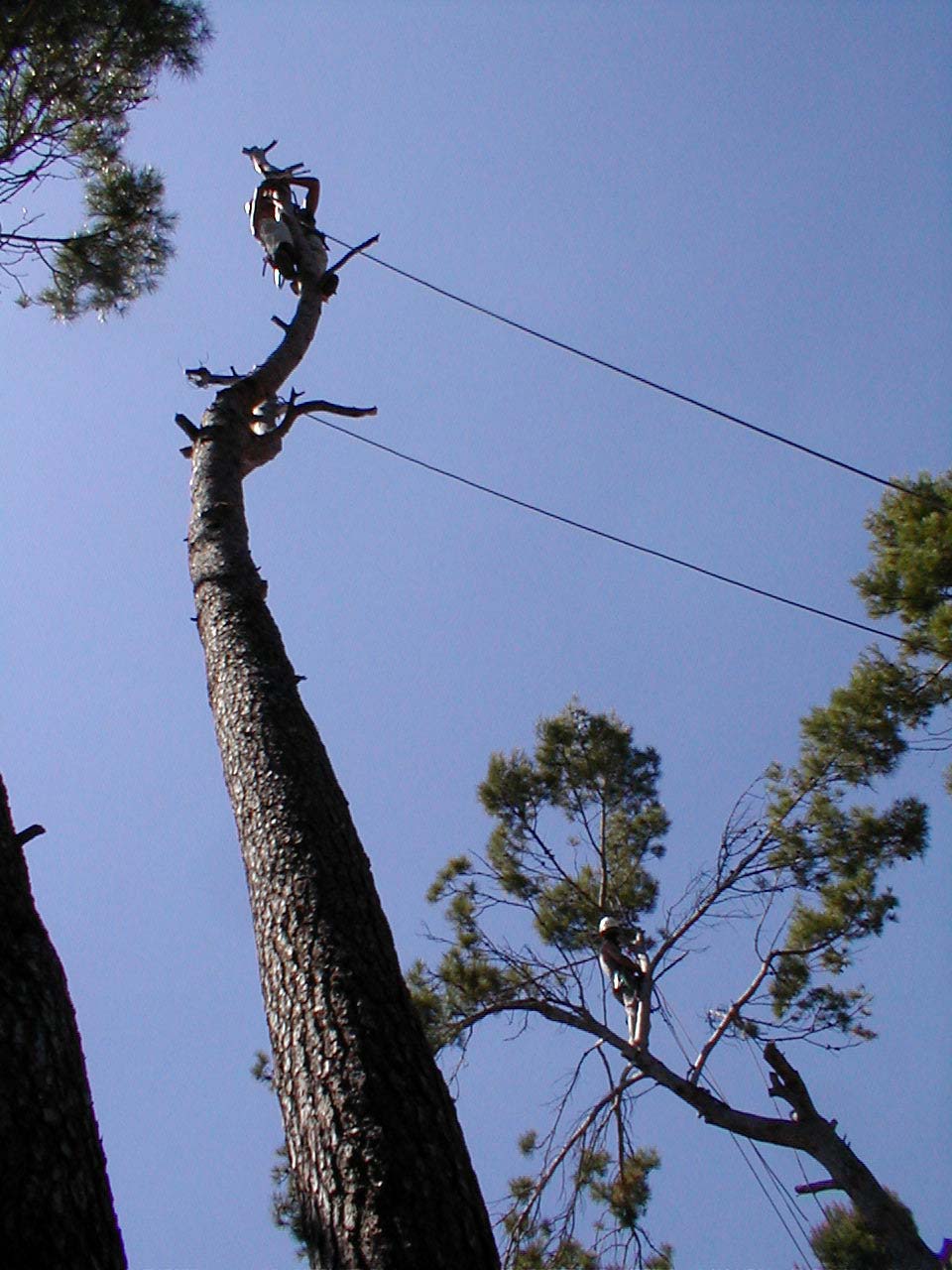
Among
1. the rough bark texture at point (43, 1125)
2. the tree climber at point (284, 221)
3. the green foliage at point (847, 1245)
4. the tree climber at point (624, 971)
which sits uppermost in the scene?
the tree climber at point (284, 221)

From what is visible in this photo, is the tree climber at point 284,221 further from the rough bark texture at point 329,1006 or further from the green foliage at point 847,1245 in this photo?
the green foliage at point 847,1245

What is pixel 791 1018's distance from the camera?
22.2 feet

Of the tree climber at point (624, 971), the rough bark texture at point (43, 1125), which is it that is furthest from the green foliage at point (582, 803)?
the rough bark texture at point (43, 1125)

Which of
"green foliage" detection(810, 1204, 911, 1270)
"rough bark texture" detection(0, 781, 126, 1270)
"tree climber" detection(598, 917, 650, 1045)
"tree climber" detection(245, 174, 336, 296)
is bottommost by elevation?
"green foliage" detection(810, 1204, 911, 1270)

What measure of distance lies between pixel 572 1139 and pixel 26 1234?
17.2ft

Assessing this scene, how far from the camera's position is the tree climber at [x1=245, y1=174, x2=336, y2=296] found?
600 centimetres

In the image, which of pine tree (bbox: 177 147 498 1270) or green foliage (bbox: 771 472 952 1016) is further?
green foliage (bbox: 771 472 952 1016)

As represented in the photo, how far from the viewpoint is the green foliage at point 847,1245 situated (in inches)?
206

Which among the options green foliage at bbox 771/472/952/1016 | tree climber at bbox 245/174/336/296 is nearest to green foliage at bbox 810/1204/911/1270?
green foliage at bbox 771/472/952/1016

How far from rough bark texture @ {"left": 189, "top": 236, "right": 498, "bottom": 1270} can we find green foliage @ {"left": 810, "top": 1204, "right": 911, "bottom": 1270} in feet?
13.1

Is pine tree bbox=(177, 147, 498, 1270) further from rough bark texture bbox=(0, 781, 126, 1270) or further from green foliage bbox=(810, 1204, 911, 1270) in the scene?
green foliage bbox=(810, 1204, 911, 1270)

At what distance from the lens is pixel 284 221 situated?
631 cm

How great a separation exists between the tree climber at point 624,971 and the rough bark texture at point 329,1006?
3.66 m

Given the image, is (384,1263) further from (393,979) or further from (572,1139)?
(572,1139)
